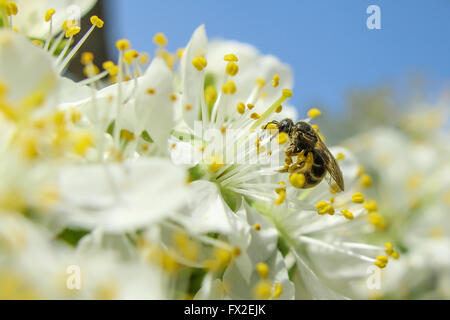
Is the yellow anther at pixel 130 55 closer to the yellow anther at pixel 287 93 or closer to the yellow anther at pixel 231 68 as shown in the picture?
the yellow anther at pixel 231 68

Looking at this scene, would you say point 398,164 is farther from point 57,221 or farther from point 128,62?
point 57,221

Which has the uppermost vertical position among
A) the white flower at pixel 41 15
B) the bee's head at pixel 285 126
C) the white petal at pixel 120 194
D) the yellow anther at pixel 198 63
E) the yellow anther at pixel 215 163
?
the white flower at pixel 41 15

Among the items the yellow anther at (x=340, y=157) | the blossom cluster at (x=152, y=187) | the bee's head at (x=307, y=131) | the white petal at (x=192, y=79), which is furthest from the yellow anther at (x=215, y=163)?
the yellow anther at (x=340, y=157)

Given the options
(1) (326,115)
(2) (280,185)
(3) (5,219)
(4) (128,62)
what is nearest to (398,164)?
(1) (326,115)

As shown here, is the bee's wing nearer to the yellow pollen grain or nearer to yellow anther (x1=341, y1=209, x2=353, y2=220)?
yellow anther (x1=341, y1=209, x2=353, y2=220)

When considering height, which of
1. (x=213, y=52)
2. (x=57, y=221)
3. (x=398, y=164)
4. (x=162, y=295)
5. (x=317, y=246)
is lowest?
(x=398, y=164)

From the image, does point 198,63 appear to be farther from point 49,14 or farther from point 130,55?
point 49,14

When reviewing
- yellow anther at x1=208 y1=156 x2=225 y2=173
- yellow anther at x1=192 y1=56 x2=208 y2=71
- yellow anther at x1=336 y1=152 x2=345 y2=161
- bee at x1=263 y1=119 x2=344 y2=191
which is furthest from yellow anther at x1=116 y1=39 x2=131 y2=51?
yellow anther at x1=336 y1=152 x2=345 y2=161

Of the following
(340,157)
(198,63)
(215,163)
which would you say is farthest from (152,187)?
(340,157)
